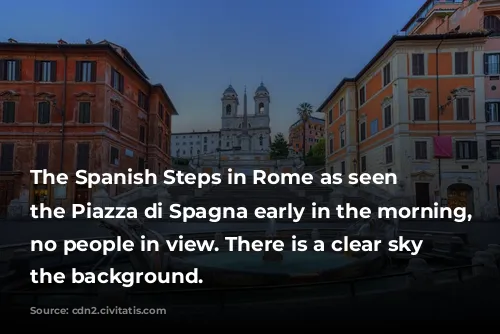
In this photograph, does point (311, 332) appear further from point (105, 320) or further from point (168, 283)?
point (168, 283)

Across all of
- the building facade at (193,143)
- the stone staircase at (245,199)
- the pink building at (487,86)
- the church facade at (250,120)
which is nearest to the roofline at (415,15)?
the pink building at (487,86)

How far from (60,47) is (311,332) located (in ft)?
121

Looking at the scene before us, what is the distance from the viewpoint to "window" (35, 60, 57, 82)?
36219mm

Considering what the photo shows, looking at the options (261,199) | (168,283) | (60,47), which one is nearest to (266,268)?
(168,283)

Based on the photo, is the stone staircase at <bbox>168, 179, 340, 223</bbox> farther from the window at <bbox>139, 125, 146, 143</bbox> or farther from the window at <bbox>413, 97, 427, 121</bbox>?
the window at <bbox>139, 125, 146, 143</bbox>

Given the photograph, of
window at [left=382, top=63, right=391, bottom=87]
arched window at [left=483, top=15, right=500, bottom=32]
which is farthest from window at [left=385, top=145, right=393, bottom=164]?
arched window at [left=483, top=15, right=500, bottom=32]

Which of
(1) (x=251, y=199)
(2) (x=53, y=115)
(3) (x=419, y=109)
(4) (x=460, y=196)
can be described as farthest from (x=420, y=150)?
(2) (x=53, y=115)

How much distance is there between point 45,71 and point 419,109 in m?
32.5

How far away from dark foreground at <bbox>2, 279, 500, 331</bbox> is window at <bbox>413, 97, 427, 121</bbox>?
94.7 feet

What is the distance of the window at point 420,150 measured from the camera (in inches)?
1351

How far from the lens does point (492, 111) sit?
34531mm

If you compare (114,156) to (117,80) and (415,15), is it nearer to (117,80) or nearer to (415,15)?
(117,80)

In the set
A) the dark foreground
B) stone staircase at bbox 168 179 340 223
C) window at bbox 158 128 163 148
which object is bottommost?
the dark foreground

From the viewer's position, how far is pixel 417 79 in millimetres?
34812
